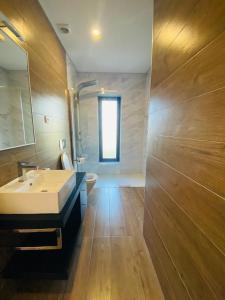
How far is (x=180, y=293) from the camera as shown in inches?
35.4

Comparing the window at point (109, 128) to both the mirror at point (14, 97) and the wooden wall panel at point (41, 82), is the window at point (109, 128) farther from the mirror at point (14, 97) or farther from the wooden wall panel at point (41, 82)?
the mirror at point (14, 97)

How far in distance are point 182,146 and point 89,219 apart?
5.81ft

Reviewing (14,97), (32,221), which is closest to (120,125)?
(14,97)

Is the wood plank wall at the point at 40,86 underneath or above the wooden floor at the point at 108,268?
above

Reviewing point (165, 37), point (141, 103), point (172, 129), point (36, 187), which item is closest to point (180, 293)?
point (172, 129)

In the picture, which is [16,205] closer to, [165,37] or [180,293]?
[180,293]

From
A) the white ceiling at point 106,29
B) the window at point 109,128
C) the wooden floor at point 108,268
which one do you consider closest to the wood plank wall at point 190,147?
the wooden floor at point 108,268

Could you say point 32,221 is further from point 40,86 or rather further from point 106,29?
point 106,29

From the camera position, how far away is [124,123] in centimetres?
375

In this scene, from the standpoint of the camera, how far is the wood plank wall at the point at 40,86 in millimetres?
1145

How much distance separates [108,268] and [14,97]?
1764 millimetres

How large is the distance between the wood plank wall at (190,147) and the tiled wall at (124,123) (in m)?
2.37

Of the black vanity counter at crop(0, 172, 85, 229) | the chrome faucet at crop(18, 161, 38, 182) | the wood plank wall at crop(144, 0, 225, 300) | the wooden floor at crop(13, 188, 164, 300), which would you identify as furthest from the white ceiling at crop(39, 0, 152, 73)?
the wooden floor at crop(13, 188, 164, 300)

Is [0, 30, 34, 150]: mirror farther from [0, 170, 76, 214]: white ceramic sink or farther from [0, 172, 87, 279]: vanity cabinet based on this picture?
[0, 172, 87, 279]: vanity cabinet
